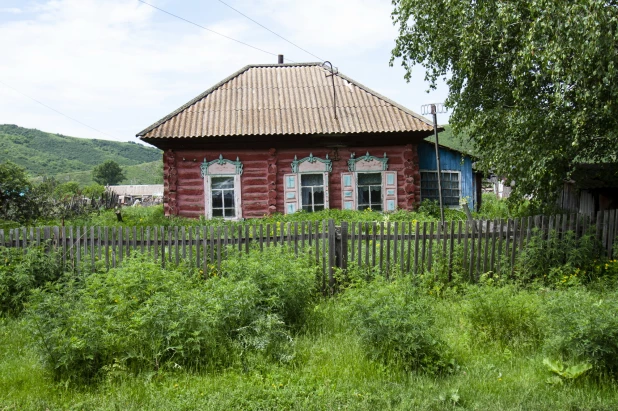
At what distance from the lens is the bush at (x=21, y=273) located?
267 inches

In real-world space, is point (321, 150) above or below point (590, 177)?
above

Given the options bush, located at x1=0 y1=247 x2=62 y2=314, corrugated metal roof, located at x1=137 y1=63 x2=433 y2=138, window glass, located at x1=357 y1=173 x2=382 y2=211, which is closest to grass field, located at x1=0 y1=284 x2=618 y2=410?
bush, located at x1=0 y1=247 x2=62 y2=314

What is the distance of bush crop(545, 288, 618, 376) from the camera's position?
4445mm

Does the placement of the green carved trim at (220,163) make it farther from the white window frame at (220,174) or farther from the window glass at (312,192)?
the window glass at (312,192)

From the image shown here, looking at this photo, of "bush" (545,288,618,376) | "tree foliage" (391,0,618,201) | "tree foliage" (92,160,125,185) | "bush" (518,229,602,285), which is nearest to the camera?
"bush" (545,288,618,376)

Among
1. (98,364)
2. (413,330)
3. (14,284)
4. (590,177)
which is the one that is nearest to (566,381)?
(413,330)

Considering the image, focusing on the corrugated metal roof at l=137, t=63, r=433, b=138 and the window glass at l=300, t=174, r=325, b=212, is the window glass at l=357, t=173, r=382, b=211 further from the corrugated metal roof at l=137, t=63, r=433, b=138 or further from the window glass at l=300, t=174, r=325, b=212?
the corrugated metal roof at l=137, t=63, r=433, b=138

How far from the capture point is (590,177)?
36.1 ft

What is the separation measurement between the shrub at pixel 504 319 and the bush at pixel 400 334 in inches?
33.4

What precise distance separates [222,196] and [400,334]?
11.6 m

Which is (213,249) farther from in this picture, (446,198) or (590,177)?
(446,198)

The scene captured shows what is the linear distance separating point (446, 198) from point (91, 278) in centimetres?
1348

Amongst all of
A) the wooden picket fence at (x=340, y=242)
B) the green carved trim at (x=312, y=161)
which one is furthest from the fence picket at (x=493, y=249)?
the green carved trim at (x=312, y=161)

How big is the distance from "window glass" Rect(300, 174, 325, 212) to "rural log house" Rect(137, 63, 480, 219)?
0.11 feet
